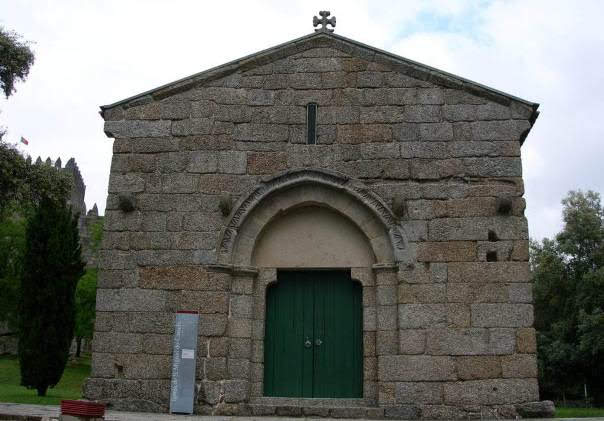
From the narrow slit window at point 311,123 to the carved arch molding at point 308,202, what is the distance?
550 millimetres

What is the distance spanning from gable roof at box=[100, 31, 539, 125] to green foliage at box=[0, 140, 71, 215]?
3.05 meters

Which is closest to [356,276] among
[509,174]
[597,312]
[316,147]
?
[316,147]

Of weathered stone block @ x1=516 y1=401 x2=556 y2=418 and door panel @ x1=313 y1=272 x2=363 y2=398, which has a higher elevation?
door panel @ x1=313 y1=272 x2=363 y2=398

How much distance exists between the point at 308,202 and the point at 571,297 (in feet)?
70.6

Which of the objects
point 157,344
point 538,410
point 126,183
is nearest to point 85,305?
point 126,183

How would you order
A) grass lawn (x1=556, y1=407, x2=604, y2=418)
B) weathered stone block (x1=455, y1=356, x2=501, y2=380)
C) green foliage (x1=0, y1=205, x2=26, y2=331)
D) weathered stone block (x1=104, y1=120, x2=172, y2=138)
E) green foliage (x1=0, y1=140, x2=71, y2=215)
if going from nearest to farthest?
weathered stone block (x1=455, y1=356, x2=501, y2=380)
weathered stone block (x1=104, y1=120, x2=172, y2=138)
grass lawn (x1=556, y1=407, x2=604, y2=418)
green foliage (x1=0, y1=140, x2=71, y2=215)
green foliage (x1=0, y1=205, x2=26, y2=331)

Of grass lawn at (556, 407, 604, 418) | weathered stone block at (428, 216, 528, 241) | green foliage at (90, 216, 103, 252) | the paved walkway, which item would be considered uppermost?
green foliage at (90, 216, 103, 252)

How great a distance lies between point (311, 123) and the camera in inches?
364

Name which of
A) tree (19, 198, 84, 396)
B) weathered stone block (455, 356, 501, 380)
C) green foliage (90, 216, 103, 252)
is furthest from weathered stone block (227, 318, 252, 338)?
green foliage (90, 216, 103, 252)

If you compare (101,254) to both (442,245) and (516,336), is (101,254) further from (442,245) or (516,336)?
(516,336)

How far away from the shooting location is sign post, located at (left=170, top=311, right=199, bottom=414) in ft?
26.2

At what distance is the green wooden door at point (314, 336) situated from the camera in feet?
28.3

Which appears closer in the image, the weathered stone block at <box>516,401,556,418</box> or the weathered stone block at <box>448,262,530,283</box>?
the weathered stone block at <box>516,401,556,418</box>

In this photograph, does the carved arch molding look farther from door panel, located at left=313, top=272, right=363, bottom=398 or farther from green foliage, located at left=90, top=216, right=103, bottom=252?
green foliage, located at left=90, top=216, right=103, bottom=252
